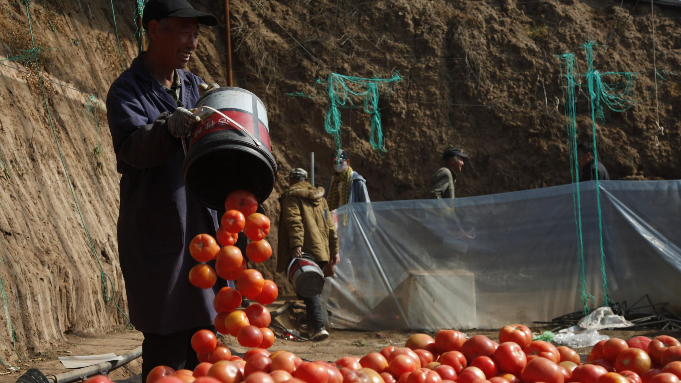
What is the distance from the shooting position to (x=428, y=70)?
1340 cm

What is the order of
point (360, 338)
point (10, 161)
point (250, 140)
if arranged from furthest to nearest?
point (360, 338)
point (10, 161)
point (250, 140)

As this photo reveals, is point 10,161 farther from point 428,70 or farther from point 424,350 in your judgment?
point 428,70

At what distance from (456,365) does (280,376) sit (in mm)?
807

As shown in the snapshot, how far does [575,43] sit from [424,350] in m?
12.8

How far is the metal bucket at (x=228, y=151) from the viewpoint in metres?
2.12

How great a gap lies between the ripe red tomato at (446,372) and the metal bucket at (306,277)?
437 centimetres

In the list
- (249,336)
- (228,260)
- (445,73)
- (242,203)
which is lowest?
(249,336)

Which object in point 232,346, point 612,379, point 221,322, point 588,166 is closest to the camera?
point 612,379

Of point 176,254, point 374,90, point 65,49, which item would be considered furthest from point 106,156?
point 176,254

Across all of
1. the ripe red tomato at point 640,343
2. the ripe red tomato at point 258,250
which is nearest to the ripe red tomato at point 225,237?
the ripe red tomato at point 258,250

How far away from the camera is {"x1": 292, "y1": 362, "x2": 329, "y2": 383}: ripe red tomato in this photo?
1826 millimetres

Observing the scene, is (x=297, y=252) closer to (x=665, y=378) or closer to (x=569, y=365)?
(x=569, y=365)

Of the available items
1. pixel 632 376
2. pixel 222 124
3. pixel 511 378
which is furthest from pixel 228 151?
pixel 632 376

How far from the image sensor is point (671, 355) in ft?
7.45
